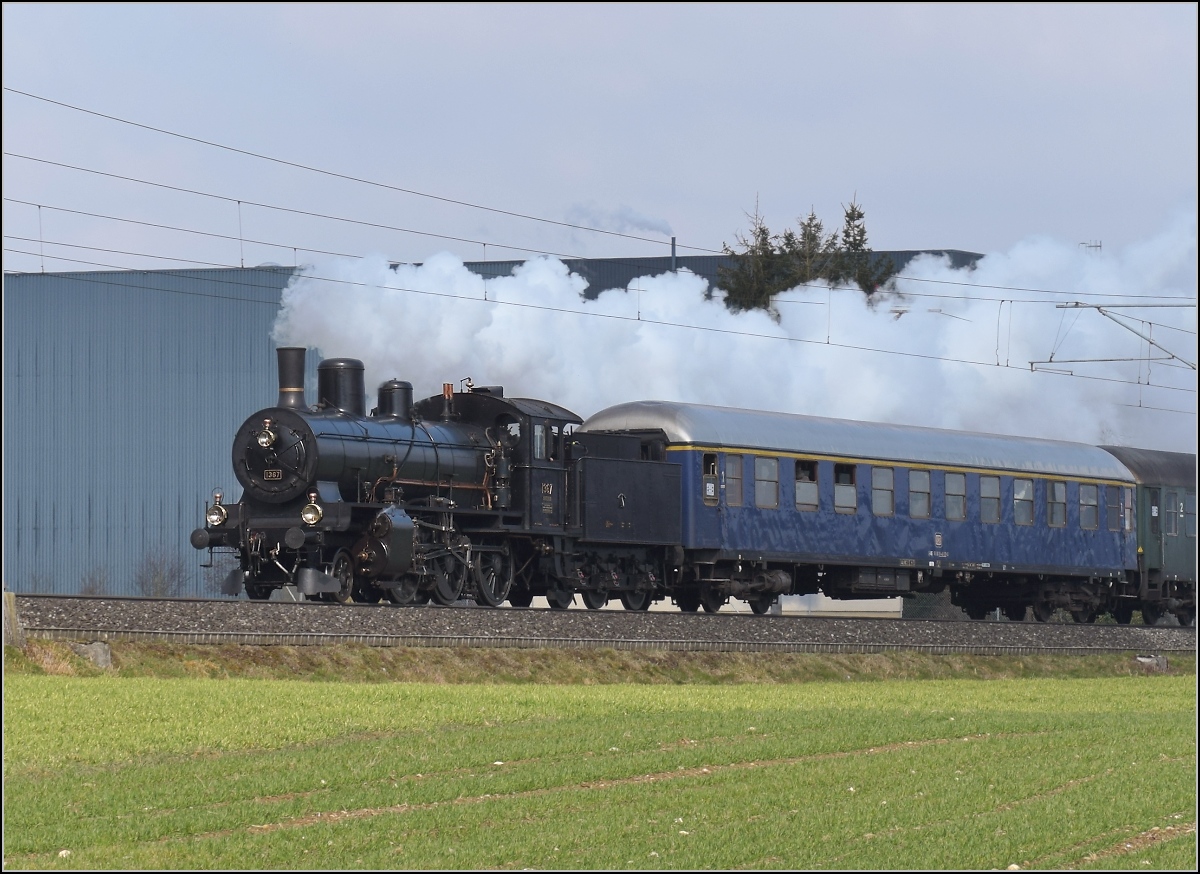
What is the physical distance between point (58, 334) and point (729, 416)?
3002cm

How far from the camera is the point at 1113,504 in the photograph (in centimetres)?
3628

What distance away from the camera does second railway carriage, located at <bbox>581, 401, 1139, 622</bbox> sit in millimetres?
28984

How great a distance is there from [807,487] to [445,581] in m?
7.96

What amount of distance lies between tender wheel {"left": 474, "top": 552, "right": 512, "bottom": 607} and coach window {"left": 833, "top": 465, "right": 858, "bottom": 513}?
7081 mm

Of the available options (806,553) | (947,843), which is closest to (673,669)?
(806,553)

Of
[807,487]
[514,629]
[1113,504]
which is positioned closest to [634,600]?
[807,487]

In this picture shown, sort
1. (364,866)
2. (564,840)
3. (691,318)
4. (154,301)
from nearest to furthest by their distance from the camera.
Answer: (364,866) → (564,840) → (691,318) → (154,301)

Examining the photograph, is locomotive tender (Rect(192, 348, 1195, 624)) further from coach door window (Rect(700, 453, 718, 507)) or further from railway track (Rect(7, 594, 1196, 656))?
railway track (Rect(7, 594, 1196, 656))

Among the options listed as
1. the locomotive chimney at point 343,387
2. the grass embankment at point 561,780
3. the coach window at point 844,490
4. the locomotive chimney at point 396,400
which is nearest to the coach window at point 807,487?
the coach window at point 844,490

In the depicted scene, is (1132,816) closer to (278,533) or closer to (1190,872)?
(1190,872)

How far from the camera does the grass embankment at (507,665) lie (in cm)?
2080

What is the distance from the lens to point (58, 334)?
5203 centimetres

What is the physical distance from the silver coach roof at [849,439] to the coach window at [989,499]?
1.04ft

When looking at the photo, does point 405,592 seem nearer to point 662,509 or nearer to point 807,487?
point 662,509
